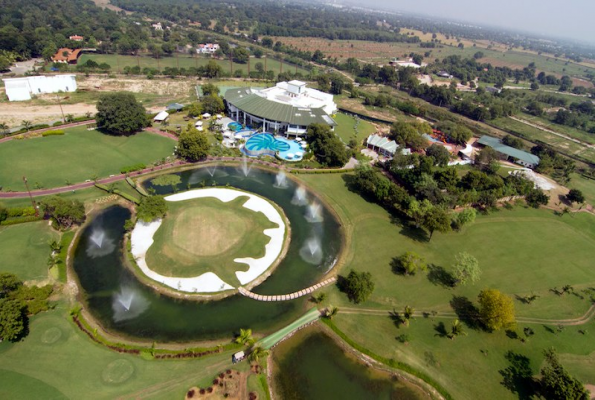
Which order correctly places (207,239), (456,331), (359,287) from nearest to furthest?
(456,331) < (359,287) < (207,239)

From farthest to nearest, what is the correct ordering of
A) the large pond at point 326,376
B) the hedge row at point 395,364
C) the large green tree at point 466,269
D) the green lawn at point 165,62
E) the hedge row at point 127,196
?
1. the green lawn at point 165,62
2. the hedge row at point 127,196
3. the large green tree at point 466,269
4. the hedge row at point 395,364
5. the large pond at point 326,376

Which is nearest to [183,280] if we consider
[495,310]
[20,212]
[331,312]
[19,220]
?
[331,312]

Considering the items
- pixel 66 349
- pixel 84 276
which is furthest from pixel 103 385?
pixel 84 276

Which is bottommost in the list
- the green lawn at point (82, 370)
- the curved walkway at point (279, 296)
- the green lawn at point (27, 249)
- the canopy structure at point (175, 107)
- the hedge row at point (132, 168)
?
the curved walkway at point (279, 296)

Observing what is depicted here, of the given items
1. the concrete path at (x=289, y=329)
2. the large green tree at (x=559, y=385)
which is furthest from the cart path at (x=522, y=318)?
the large green tree at (x=559, y=385)

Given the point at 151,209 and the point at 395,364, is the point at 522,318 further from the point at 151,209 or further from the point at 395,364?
the point at 151,209

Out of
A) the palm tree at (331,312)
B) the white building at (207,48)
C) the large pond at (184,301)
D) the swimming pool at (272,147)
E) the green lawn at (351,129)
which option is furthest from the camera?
the white building at (207,48)

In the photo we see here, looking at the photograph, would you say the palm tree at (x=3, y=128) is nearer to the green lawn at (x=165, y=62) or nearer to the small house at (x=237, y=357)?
the green lawn at (x=165, y=62)
